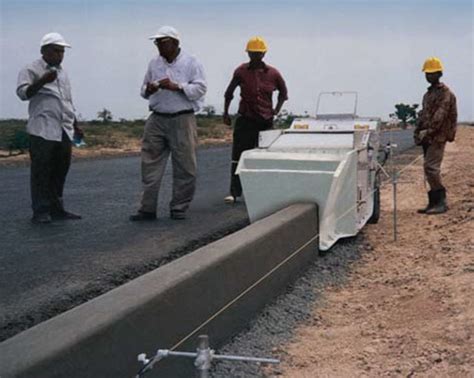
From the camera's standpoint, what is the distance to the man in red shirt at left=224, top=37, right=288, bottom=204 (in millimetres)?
9172

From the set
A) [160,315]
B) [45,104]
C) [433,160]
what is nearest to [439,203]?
[433,160]

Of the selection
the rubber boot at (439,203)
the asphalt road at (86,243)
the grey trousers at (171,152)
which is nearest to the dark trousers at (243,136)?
the asphalt road at (86,243)

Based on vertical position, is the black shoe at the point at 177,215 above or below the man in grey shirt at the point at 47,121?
below

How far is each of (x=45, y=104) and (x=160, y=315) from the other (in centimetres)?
439

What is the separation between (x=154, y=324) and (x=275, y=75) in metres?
6.14

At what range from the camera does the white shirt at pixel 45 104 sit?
289 inches

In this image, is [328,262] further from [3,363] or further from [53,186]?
[3,363]

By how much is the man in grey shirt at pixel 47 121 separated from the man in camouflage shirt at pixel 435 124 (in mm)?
4096

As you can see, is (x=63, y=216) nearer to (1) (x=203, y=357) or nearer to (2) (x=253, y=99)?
(2) (x=253, y=99)

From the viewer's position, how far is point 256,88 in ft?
30.0

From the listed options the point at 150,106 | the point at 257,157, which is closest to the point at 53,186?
the point at 150,106

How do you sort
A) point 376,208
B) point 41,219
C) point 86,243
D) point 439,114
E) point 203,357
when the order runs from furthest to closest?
point 439,114 → point 376,208 → point 41,219 → point 86,243 → point 203,357

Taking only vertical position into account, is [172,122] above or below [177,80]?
below

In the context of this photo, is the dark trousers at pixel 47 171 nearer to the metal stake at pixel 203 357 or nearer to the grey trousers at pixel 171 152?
the grey trousers at pixel 171 152
